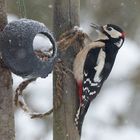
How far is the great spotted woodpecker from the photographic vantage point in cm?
429

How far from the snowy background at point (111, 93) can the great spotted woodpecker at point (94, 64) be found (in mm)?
3575

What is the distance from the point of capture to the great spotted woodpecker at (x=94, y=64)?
4.29m

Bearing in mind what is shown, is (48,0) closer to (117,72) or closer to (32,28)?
(117,72)

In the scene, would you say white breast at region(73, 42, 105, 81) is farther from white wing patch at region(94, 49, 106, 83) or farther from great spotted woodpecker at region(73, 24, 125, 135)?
A: white wing patch at region(94, 49, 106, 83)

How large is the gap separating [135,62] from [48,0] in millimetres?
1854

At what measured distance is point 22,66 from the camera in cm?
335

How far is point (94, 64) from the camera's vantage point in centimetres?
457

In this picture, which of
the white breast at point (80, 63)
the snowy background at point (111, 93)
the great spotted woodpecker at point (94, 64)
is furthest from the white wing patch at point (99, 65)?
the snowy background at point (111, 93)

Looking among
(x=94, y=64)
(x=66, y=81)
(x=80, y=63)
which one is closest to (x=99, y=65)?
(x=94, y=64)

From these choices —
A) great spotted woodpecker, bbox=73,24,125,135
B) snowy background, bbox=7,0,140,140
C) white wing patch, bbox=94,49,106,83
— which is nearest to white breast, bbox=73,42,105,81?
great spotted woodpecker, bbox=73,24,125,135

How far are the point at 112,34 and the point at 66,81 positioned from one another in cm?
63

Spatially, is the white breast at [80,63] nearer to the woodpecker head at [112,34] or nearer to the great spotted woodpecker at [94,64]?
the great spotted woodpecker at [94,64]

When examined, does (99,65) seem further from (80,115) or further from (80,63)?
(80,115)

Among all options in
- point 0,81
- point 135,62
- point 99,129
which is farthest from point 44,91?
point 0,81
